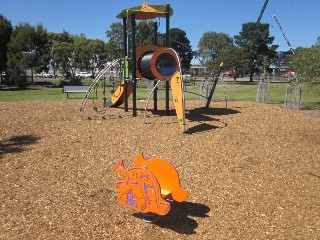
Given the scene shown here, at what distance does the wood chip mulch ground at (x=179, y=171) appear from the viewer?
421 cm

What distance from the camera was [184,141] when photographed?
8.15 meters

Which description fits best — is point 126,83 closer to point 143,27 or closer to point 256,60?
point 143,27

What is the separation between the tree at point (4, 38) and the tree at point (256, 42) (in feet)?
127

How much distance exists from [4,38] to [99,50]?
60.0 feet

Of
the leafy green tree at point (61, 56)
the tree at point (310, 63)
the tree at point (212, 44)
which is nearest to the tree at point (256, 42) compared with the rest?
the tree at point (212, 44)

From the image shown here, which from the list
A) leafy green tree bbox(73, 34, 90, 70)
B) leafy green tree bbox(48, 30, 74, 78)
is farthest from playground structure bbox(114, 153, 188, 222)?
leafy green tree bbox(73, 34, 90, 70)

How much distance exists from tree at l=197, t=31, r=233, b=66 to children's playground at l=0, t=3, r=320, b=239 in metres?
70.7

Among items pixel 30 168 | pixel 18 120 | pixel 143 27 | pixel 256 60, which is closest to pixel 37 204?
pixel 30 168

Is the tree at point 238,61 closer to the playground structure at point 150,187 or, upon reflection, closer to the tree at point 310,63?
the tree at point 310,63

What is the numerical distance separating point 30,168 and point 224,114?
7.49 m

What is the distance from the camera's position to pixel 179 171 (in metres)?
6.16

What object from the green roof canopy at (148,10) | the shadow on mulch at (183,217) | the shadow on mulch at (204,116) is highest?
the green roof canopy at (148,10)

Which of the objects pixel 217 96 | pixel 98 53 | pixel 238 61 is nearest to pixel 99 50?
pixel 98 53

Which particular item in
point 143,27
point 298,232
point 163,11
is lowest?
point 298,232
